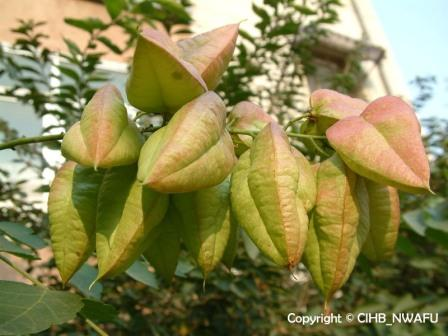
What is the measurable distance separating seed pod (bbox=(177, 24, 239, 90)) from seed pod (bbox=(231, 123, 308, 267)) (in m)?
0.17

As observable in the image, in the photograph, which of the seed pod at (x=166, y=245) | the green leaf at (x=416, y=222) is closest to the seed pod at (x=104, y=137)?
the seed pod at (x=166, y=245)

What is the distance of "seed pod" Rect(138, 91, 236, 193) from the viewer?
77 cm

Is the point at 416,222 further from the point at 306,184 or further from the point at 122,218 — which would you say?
the point at 122,218

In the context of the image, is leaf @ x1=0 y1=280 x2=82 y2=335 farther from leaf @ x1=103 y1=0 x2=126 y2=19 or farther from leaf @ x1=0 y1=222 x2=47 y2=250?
leaf @ x1=103 y1=0 x2=126 y2=19

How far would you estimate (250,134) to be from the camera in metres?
1.02

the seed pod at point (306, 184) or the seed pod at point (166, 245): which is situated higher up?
the seed pod at point (306, 184)

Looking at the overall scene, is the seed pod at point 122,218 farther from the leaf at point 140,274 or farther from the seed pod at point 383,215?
Result: the leaf at point 140,274

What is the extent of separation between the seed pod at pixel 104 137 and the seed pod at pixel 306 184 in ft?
0.98

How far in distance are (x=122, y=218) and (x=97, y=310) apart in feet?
1.25

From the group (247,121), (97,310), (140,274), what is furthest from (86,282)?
(247,121)

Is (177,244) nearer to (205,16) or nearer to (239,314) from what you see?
(239,314)

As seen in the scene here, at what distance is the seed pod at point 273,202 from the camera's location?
2.73ft

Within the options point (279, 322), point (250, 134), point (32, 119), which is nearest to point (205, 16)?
point (32, 119)

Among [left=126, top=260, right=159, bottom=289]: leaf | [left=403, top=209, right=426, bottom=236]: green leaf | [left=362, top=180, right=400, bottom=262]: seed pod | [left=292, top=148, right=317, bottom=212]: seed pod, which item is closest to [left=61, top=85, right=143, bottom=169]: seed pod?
[left=292, top=148, right=317, bottom=212]: seed pod
